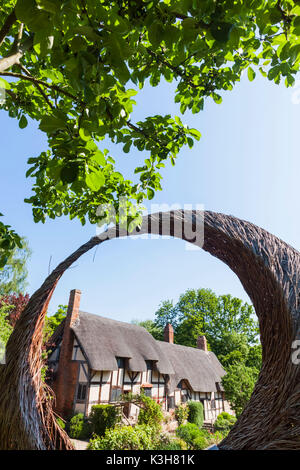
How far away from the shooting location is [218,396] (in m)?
22.1

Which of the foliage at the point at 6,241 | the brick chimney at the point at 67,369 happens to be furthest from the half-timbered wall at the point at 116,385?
the foliage at the point at 6,241

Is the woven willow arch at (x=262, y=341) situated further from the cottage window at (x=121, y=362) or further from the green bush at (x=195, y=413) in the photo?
the green bush at (x=195, y=413)

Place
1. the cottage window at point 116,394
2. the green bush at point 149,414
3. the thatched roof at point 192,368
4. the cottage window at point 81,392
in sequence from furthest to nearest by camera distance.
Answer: the thatched roof at point 192,368 → the cottage window at point 116,394 → the cottage window at point 81,392 → the green bush at point 149,414

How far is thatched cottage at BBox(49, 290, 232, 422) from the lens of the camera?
12.8 meters

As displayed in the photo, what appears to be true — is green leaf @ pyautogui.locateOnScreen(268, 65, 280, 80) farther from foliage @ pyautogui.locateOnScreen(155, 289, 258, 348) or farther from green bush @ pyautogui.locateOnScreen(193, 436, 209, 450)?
foliage @ pyautogui.locateOnScreen(155, 289, 258, 348)

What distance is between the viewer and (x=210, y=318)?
1347 inches

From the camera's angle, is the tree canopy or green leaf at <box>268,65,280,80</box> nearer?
the tree canopy

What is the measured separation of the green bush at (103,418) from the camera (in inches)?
432

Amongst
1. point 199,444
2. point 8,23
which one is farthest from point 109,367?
point 8,23

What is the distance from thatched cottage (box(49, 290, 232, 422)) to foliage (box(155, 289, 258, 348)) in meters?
13.7

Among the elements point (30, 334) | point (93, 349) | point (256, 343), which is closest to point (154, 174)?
point (30, 334)

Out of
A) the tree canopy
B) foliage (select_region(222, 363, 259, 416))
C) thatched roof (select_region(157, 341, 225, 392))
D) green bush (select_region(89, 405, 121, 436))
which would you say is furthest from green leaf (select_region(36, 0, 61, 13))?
thatched roof (select_region(157, 341, 225, 392))
